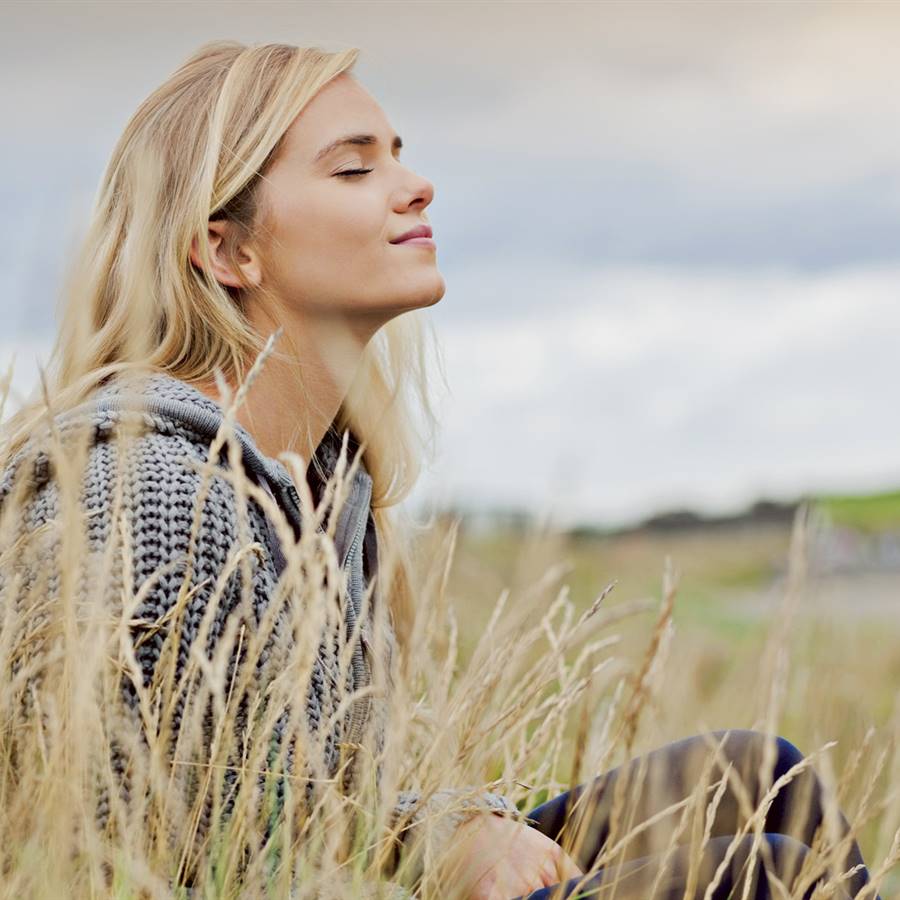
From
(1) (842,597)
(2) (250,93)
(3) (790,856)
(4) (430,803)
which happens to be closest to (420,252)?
(2) (250,93)

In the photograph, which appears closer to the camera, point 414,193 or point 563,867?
point 563,867

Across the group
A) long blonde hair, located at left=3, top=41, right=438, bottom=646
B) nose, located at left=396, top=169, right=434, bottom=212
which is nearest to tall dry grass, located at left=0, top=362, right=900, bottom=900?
long blonde hair, located at left=3, top=41, right=438, bottom=646

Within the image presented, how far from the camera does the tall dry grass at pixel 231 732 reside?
1225 mm

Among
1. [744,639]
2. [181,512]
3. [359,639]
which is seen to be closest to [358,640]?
[359,639]

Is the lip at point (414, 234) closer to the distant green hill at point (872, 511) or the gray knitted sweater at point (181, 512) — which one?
the gray knitted sweater at point (181, 512)

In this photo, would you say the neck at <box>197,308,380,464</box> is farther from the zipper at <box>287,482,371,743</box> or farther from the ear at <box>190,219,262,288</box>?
the zipper at <box>287,482,371,743</box>

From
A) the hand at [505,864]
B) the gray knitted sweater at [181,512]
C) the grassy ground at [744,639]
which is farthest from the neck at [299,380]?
the hand at [505,864]

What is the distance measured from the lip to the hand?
0.93m

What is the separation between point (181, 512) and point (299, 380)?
563mm

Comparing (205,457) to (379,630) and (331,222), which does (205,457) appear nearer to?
(331,222)

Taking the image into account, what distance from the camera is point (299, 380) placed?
214cm

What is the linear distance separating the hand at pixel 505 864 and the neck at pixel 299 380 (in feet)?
2.53

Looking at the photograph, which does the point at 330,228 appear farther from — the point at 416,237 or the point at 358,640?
the point at 358,640

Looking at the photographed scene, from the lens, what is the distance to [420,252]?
81.0 inches
